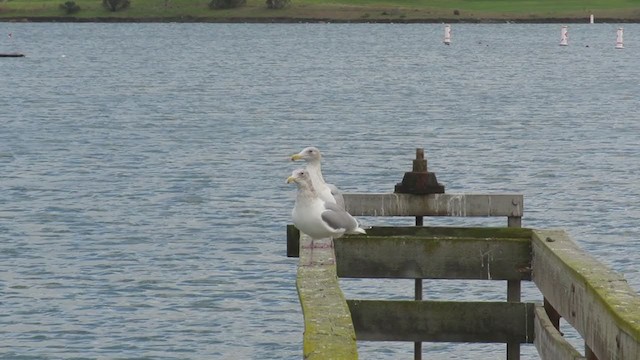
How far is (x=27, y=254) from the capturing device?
3628 cm

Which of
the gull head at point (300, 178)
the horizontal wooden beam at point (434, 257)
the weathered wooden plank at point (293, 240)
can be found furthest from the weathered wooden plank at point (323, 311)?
the weathered wooden plank at point (293, 240)

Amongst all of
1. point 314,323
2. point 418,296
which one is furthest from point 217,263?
point 314,323

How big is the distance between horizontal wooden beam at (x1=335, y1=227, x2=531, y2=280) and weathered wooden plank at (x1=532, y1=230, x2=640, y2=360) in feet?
1.23

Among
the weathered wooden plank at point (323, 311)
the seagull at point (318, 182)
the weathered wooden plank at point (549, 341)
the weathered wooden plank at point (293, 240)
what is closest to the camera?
the weathered wooden plank at point (323, 311)

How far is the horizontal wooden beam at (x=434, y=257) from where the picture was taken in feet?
51.4

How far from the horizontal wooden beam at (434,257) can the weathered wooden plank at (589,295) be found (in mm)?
376

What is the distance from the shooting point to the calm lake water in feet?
92.1

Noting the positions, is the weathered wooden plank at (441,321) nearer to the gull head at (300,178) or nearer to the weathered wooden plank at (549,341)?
the weathered wooden plank at (549,341)

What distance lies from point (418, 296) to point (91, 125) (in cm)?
6598

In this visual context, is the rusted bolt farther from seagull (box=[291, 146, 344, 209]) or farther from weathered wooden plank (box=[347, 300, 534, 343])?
weathered wooden plank (box=[347, 300, 534, 343])

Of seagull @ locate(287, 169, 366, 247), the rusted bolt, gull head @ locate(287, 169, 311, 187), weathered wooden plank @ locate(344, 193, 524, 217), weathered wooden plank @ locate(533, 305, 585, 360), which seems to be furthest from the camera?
the rusted bolt

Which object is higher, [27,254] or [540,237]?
[540,237]

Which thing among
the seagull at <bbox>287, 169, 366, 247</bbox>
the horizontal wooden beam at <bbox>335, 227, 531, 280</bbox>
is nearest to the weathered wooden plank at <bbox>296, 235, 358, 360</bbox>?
the seagull at <bbox>287, 169, 366, 247</bbox>

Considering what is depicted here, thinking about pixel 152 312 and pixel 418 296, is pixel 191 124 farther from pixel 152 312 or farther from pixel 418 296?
pixel 418 296
